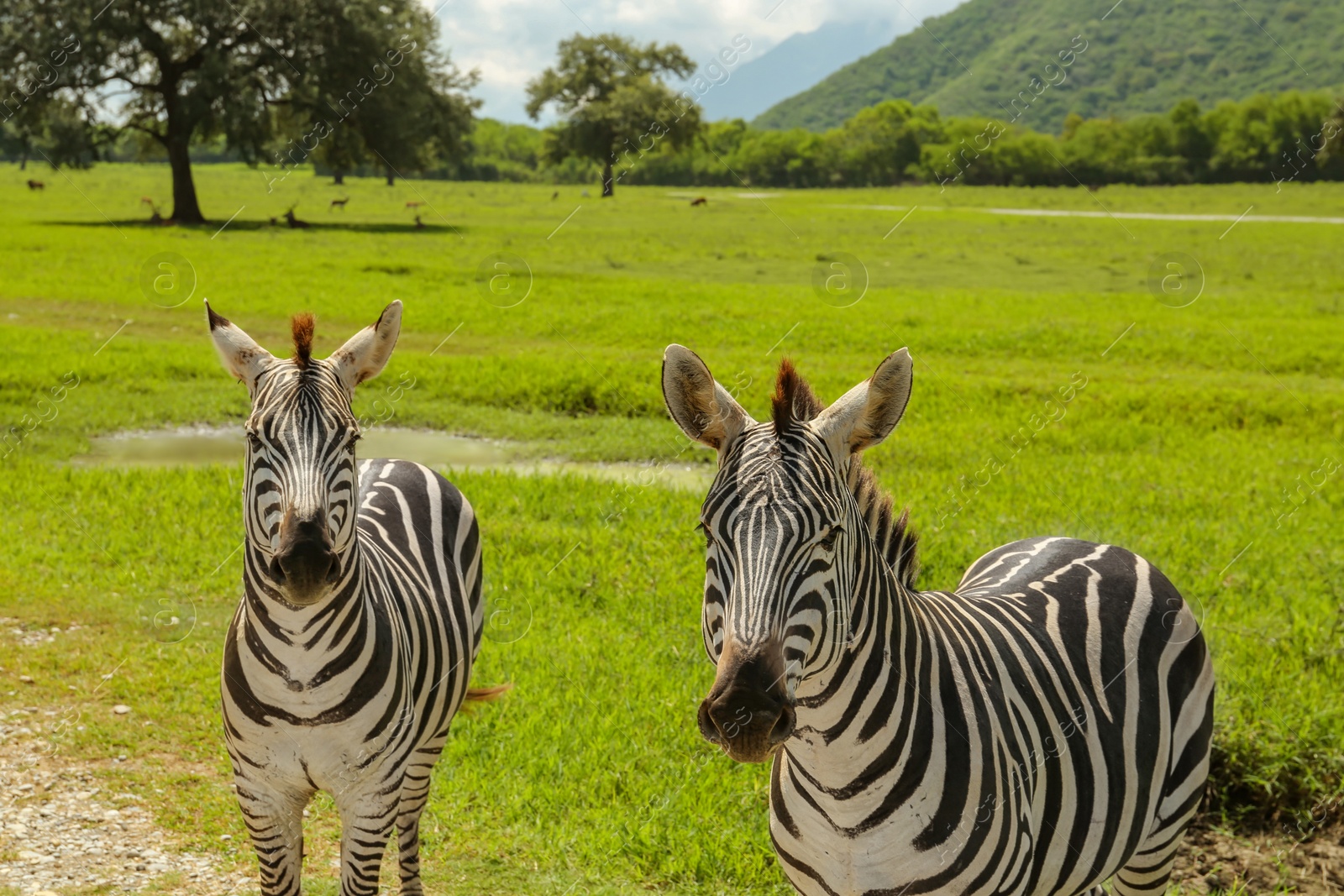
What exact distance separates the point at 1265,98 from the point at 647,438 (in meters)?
95.7

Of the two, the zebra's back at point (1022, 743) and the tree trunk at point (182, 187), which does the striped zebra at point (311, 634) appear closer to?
the zebra's back at point (1022, 743)

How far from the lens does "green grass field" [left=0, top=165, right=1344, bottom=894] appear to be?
5645mm

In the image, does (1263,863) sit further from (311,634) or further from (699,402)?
(311,634)

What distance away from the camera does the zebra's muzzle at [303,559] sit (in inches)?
129

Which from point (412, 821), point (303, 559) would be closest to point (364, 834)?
point (412, 821)

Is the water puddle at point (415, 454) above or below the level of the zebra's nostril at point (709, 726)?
below

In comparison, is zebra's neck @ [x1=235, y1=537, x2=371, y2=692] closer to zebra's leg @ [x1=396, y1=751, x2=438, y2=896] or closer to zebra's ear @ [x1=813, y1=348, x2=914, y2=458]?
zebra's leg @ [x1=396, y1=751, x2=438, y2=896]

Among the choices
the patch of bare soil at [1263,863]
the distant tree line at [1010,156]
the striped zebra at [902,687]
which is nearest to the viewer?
the striped zebra at [902,687]

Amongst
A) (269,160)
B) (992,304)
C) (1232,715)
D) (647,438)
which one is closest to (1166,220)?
(992,304)

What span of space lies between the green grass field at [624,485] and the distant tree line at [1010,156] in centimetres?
4977

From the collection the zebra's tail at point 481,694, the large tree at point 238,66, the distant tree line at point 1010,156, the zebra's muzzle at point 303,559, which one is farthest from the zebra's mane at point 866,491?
the distant tree line at point 1010,156

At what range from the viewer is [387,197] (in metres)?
53.4

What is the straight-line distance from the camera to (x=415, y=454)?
12609 mm

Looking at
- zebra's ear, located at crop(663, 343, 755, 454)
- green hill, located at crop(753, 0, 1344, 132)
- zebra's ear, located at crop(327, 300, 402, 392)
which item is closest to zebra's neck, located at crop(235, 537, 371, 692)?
zebra's ear, located at crop(327, 300, 402, 392)
